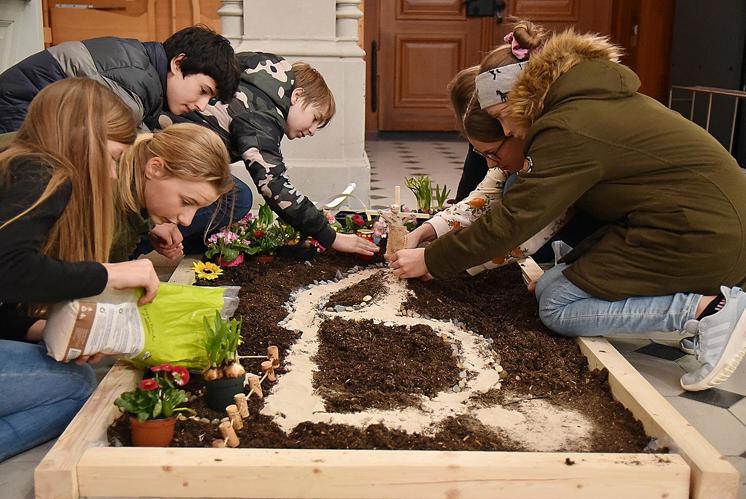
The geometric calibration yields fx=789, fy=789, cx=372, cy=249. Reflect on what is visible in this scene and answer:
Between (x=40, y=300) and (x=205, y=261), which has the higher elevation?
(x=40, y=300)

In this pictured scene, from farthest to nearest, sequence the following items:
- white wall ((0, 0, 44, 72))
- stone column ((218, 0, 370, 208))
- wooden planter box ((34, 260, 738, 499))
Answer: stone column ((218, 0, 370, 208)), white wall ((0, 0, 44, 72)), wooden planter box ((34, 260, 738, 499))

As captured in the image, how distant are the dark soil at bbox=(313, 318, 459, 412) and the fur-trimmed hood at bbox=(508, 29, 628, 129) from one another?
2.46 feet

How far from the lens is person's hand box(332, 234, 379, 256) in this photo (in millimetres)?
3174

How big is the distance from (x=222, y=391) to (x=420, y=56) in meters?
8.19

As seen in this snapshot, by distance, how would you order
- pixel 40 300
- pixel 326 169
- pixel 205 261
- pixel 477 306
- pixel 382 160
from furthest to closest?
1. pixel 382 160
2. pixel 326 169
3. pixel 205 261
4. pixel 477 306
5. pixel 40 300

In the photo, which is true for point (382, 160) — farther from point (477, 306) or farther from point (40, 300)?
point (40, 300)

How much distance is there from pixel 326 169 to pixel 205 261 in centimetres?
205

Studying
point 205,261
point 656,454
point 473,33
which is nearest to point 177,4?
point 473,33

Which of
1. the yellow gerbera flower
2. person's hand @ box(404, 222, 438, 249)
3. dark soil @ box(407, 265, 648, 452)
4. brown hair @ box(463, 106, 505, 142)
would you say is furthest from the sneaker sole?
the yellow gerbera flower

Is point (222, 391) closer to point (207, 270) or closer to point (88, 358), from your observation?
point (88, 358)

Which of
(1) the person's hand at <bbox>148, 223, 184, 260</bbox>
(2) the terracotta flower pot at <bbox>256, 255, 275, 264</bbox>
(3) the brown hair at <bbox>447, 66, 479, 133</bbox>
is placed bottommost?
(2) the terracotta flower pot at <bbox>256, 255, 275, 264</bbox>

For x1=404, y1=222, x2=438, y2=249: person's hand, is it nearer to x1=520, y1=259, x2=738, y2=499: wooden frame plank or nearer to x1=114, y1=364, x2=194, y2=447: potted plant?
x1=520, y1=259, x2=738, y2=499: wooden frame plank

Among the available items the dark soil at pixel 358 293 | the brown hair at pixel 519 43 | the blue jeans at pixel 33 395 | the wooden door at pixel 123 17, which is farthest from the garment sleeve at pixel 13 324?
the wooden door at pixel 123 17

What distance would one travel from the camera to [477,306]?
279 centimetres
